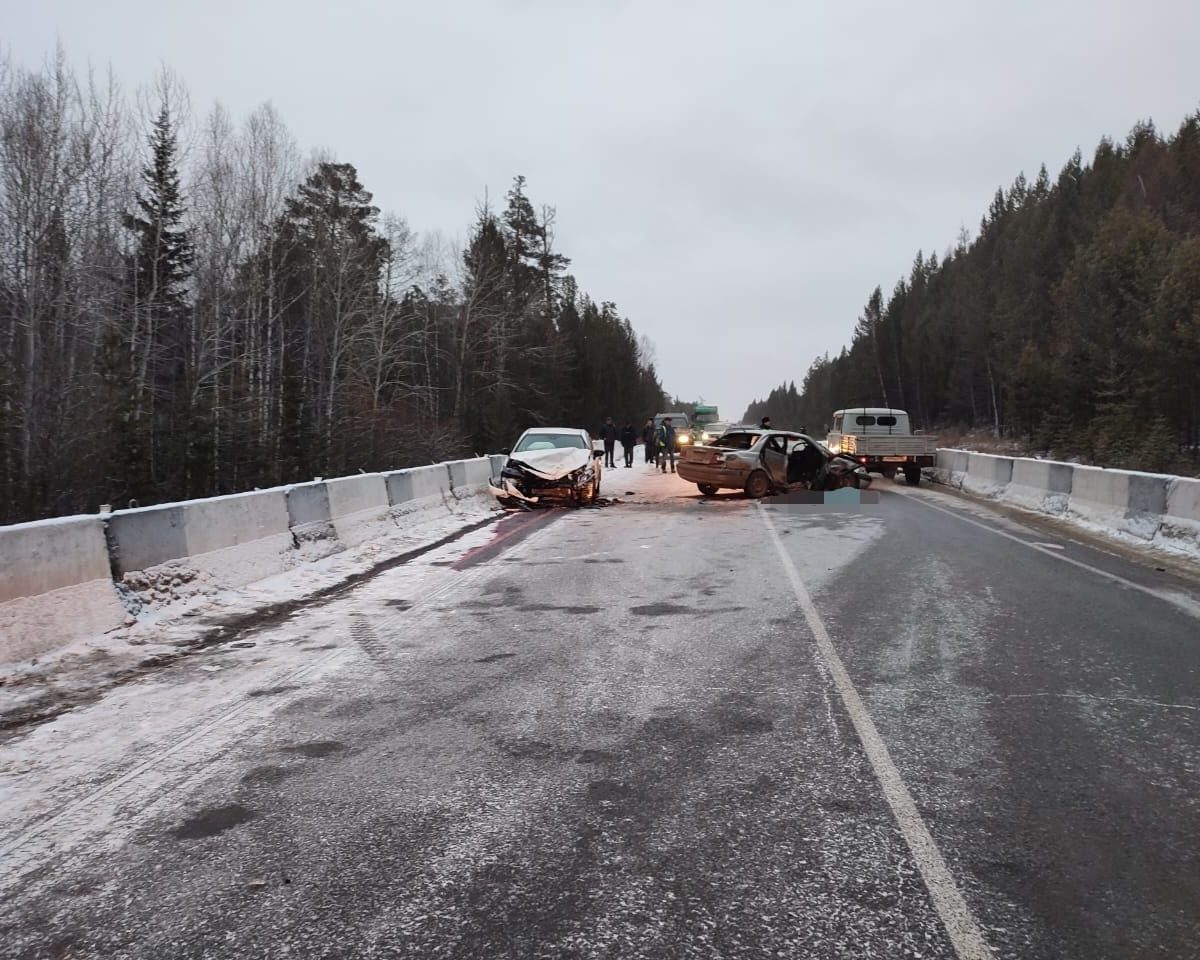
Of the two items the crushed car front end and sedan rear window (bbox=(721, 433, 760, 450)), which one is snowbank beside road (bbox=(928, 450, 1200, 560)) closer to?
sedan rear window (bbox=(721, 433, 760, 450))

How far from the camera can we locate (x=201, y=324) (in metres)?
32.1

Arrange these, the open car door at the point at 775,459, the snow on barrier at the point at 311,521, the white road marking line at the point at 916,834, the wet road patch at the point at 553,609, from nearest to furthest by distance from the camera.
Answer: the white road marking line at the point at 916,834 < the wet road patch at the point at 553,609 < the snow on barrier at the point at 311,521 < the open car door at the point at 775,459

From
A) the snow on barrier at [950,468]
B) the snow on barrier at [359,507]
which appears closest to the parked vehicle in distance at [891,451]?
the snow on barrier at [950,468]

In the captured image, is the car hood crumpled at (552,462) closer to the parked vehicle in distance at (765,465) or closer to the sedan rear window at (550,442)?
the sedan rear window at (550,442)

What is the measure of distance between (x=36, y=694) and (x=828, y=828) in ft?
15.6

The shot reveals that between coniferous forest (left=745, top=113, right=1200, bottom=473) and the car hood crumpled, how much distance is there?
26886 mm

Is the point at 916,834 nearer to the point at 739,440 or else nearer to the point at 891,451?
the point at 739,440

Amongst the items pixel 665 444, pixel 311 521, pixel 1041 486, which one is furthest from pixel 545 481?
pixel 665 444

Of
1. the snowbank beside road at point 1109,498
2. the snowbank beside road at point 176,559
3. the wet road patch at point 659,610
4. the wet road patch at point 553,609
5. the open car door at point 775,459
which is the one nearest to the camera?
the snowbank beside road at point 176,559

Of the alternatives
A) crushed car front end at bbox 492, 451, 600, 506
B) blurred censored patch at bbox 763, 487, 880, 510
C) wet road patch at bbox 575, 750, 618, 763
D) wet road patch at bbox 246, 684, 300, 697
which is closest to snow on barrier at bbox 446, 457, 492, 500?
crushed car front end at bbox 492, 451, 600, 506

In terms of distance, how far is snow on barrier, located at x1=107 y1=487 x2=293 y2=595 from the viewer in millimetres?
6922

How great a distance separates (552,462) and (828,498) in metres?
6.31

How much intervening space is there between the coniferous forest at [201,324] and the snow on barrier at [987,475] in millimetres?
18899

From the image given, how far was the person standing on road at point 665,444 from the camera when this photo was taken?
30.7 meters
